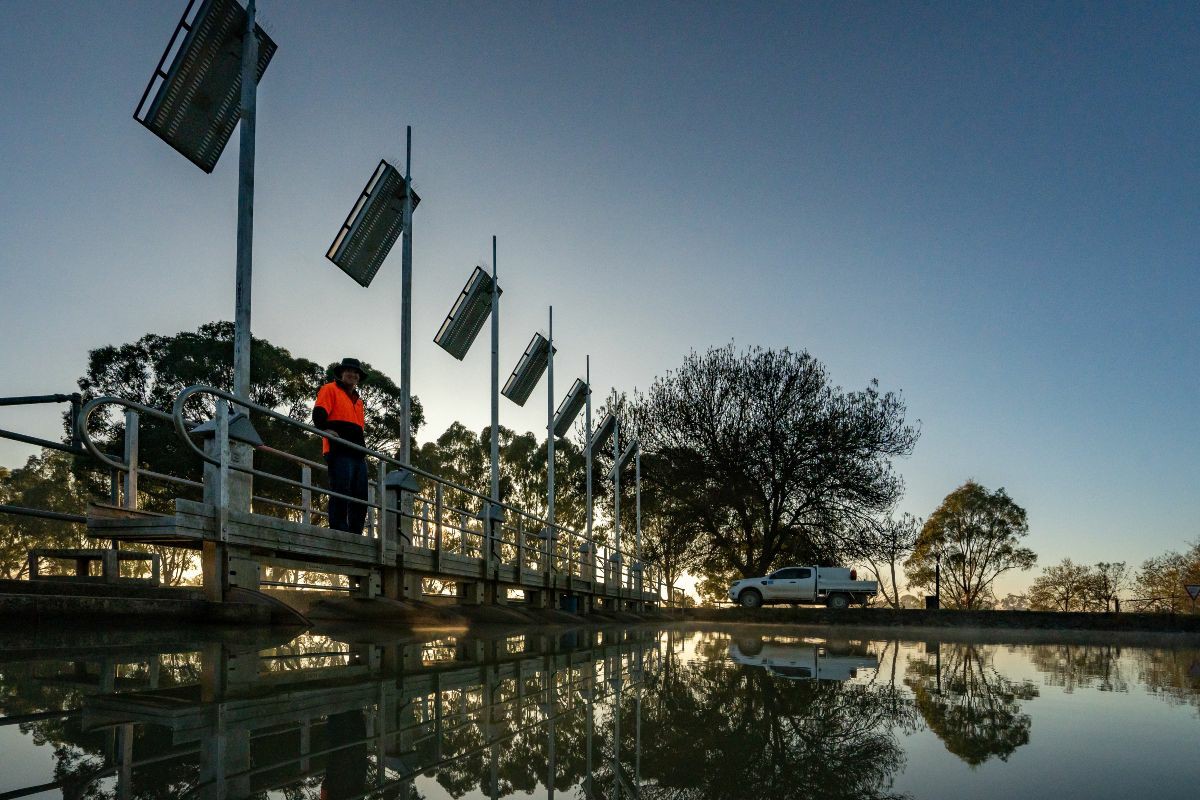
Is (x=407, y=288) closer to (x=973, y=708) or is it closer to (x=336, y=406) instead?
(x=336, y=406)

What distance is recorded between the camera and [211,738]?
230 cm

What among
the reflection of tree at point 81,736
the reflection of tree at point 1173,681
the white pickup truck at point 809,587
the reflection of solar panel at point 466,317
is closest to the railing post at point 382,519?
the reflection of tree at point 81,736

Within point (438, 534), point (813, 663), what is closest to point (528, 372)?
point (438, 534)

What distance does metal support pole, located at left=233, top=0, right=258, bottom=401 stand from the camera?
8977 millimetres

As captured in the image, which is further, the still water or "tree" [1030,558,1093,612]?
"tree" [1030,558,1093,612]

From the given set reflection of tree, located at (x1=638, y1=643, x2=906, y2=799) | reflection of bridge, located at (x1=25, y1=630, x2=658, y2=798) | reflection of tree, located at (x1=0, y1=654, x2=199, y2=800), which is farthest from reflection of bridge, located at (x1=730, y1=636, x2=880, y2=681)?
reflection of tree, located at (x1=0, y1=654, x2=199, y2=800)

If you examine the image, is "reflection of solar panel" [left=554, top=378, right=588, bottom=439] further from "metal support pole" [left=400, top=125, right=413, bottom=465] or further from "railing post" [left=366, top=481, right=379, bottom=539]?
"railing post" [left=366, top=481, right=379, bottom=539]

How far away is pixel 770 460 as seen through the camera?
38062 millimetres

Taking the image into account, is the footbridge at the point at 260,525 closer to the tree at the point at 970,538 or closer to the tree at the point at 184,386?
the tree at the point at 184,386

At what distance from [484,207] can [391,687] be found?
1837 cm

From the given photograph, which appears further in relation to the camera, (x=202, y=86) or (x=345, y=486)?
(x=202, y=86)

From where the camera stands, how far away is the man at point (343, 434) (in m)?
9.01

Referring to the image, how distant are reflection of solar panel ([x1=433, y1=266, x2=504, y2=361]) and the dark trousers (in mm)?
9984

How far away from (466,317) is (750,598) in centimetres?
1911
